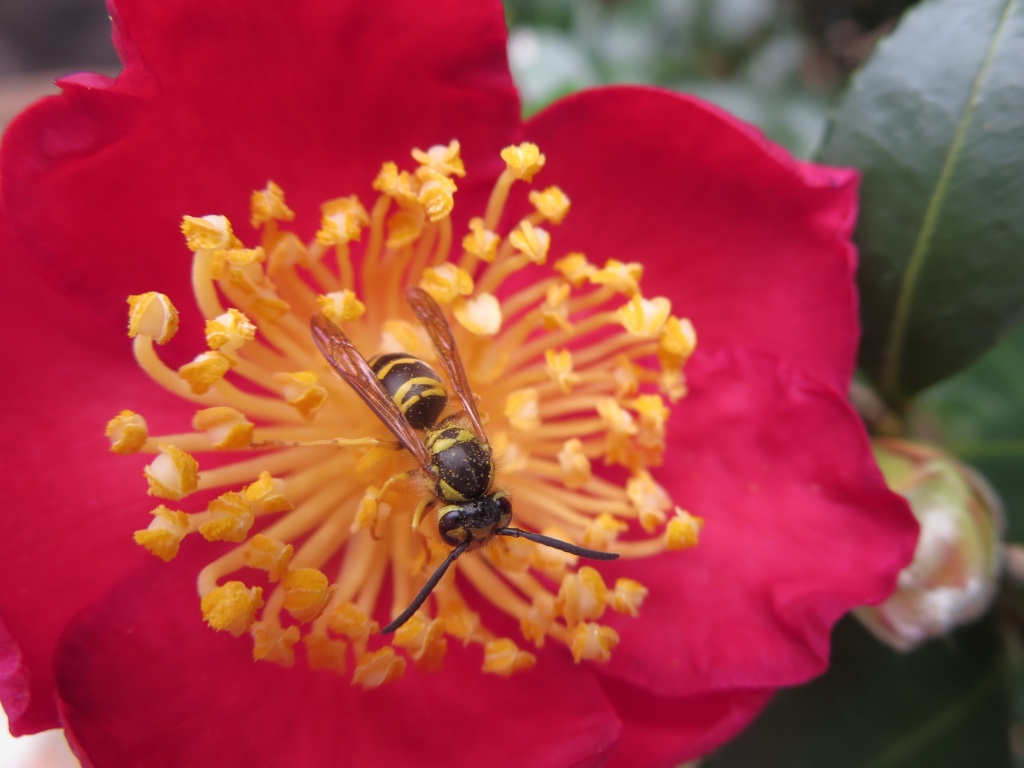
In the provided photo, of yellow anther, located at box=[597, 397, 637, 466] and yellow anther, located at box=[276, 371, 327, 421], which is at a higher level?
yellow anther, located at box=[276, 371, 327, 421]

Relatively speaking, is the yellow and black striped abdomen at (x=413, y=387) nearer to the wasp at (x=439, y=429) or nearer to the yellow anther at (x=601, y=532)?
the wasp at (x=439, y=429)

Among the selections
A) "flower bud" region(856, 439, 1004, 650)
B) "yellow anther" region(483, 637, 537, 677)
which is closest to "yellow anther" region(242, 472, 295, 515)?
"yellow anther" region(483, 637, 537, 677)

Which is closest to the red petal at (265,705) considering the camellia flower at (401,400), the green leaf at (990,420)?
the camellia flower at (401,400)

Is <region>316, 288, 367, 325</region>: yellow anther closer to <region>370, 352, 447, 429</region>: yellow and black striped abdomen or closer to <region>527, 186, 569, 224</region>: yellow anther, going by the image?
<region>370, 352, 447, 429</region>: yellow and black striped abdomen

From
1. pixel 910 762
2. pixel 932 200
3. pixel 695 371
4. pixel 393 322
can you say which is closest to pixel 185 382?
pixel 393 322

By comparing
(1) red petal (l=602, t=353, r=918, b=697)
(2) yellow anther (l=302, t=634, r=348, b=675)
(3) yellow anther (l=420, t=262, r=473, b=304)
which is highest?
(3) yellow anther (l=420, t=262, r=473, b=304)

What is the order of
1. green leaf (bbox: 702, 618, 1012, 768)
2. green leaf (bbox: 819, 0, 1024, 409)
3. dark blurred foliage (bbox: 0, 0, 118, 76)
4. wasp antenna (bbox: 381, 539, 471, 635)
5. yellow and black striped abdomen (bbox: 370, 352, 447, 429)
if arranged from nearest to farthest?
wasp antenna (bbox: 381, 539, 471, 635) → yellow and black striped abdomen (bbox: 370, 352, 447, 429) → green leaf (bbox: 819, 0, 1024, 409) → green leaf (bbox: 702, 618, 1012, 768) → dark blurred foliage (bbox: 0, 0, 118, 76)

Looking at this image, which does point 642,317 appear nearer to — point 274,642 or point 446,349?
point 446,349

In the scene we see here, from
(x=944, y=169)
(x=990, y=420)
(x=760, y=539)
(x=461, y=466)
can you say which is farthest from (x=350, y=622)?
(x=990, y=420)
